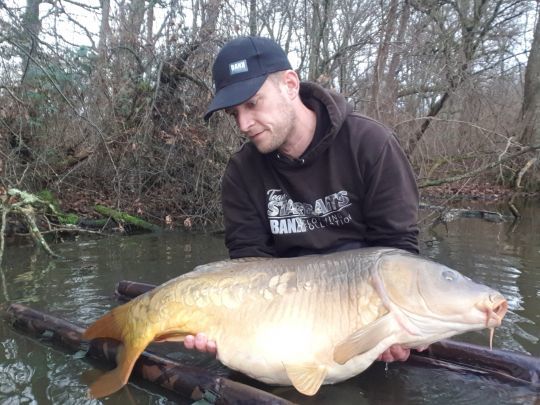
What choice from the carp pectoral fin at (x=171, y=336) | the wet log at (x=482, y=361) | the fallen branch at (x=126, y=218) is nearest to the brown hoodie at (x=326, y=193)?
the wet log at (x=482, y=361)

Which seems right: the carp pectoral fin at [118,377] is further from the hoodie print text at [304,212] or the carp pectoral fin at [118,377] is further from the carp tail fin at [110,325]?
the hoodie print text at [304,212]

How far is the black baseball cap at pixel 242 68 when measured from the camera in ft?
7.55

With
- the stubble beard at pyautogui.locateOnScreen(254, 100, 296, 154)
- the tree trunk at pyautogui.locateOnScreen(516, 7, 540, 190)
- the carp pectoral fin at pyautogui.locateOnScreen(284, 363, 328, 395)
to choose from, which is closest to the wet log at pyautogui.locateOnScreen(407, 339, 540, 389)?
the carp pectoral fin at pyautogui.locateOnScreen(284, 363, 328, 395)

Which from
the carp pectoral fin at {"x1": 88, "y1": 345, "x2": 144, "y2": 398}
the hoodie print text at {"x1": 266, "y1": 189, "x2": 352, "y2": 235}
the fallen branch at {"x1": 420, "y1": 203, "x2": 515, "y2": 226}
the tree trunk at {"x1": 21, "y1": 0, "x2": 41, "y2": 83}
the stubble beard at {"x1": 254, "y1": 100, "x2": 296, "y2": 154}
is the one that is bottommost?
the fallen branch at {"x1": 420, "y1": 203, "x2": 515, "y2": 226}

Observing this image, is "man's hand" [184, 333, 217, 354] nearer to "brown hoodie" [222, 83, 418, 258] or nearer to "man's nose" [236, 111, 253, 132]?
"brown hoodie" [222, 83, 418, 258]

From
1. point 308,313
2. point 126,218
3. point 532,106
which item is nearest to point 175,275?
point 126,218

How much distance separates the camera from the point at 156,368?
87.4 inches

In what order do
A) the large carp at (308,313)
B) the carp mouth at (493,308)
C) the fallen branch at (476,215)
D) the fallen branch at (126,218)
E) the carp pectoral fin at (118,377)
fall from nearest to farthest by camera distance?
the carp mouth at (493,308)
the large carp at (308,313)
the carp pectoral fin at (118,377)
the fallen branch at (126,218)
the fallen branch at (476,215)

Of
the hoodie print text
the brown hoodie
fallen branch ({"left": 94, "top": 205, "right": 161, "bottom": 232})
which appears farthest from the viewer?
fallen branch ({"left": 94, "top": 205, "right": 161, "bottom": 232})

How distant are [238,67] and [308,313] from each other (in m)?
1.10

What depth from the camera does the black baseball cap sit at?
2.30m

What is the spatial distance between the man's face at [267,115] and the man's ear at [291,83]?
3cm

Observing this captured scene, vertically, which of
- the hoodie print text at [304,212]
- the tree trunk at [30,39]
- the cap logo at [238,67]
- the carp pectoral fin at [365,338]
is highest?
the tree trunk at [30,39]

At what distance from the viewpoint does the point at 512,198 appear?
10.2 meters
